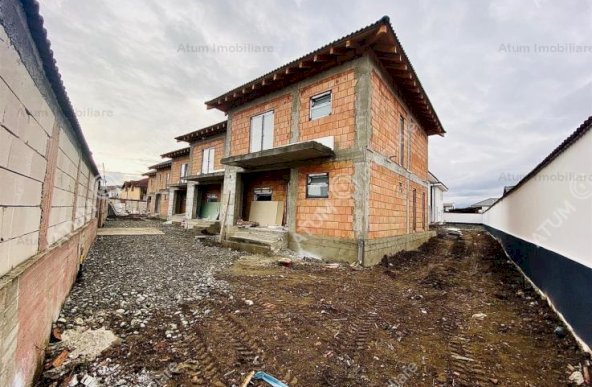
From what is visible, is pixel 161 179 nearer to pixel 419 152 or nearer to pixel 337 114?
pixel 337 114

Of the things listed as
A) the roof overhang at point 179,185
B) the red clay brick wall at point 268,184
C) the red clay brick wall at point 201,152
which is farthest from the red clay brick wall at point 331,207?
the roof overhang at point 179,185

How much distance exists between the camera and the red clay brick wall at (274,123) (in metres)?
9.86

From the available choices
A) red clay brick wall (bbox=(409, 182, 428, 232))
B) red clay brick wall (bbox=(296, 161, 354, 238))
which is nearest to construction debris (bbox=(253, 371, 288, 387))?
red clay brick wall (bbox=(296, 161, 354, 238))

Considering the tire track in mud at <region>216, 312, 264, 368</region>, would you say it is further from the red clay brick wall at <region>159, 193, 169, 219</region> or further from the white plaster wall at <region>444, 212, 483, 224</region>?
the white plaster wall at <region>444, 212, 483, 224</region>

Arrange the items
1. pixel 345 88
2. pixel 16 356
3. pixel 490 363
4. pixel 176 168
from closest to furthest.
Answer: pixel 16 356
pixel 490 363
pixel 345 88
pixel 176 168

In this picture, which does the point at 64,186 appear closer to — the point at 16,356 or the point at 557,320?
the point at 16,356

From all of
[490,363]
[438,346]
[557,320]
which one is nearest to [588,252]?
[557,320]

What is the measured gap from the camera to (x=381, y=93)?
8805mm

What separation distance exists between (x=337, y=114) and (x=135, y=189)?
3928 centimetres

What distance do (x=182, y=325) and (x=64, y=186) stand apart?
273 centimetres

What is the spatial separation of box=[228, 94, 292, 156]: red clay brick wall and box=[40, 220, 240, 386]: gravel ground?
488cm

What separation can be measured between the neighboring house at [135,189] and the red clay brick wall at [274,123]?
30.6 m

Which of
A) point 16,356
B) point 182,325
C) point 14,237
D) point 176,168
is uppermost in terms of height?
point 176,168

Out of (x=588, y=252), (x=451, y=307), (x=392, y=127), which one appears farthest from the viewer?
(x=392, y=127)
